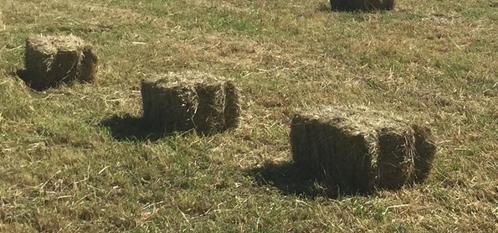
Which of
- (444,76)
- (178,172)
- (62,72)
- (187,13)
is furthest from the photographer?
(187,13)

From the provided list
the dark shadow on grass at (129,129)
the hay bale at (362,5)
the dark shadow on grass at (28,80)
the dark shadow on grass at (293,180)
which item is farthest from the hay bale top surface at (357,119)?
the hay bale at (362,5)

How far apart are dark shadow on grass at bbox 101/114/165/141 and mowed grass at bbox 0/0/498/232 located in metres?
0.04

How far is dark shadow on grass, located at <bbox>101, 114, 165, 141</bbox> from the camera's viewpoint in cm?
712

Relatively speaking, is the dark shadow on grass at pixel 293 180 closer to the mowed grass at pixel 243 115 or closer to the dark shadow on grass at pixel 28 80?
the mowed grass at pixel 243 115

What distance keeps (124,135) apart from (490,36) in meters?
7.72

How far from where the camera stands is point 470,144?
7.19 meters

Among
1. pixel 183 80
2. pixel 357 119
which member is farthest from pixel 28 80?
pixel 357 119

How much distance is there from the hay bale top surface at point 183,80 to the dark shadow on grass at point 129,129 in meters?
0.50

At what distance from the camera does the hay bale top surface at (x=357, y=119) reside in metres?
5.90

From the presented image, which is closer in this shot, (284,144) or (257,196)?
(257,196)

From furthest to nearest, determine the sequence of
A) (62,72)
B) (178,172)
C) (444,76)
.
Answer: (444,76), (62,72), (178,172)

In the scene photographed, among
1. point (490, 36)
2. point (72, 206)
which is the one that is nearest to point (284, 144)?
point (72, 206)

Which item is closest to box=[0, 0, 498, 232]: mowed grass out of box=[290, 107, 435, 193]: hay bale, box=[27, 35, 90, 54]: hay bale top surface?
box=[290, 107, 435, 193]: hay bale

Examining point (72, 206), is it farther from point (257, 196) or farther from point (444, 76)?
point (444, 76)
